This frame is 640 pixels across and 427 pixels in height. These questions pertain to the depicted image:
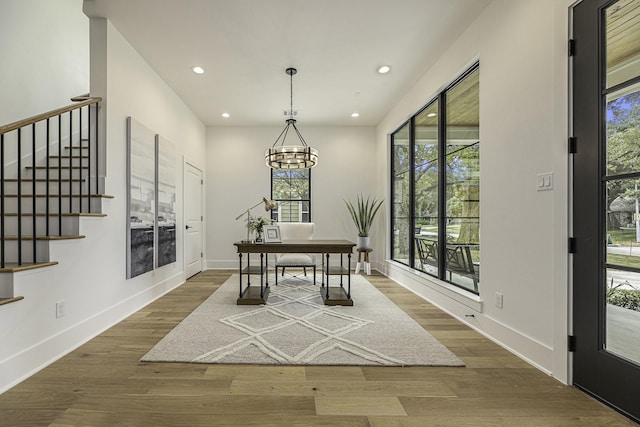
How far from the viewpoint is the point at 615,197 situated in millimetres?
1709

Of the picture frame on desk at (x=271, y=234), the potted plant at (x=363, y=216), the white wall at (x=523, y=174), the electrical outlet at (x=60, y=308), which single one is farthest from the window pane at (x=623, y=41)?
the potted plant at (x=363, y=216)

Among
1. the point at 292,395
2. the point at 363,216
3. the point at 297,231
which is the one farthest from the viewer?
the point at 363,216

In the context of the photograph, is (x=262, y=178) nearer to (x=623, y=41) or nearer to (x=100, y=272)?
(x=100, y=272)

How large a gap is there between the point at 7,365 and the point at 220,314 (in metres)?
1.64

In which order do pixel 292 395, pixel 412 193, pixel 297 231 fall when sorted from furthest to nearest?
pixel 297 231 → pixel 412 193 → pixel 292 395

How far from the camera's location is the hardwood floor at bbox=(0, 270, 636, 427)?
1.61 m

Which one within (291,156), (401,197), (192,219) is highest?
(291,156)

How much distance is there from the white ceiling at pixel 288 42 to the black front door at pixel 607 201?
1.30m

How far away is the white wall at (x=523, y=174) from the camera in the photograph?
2.02m

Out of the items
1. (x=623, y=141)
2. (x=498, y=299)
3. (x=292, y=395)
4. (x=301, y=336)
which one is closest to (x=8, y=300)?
(x=292, y=395)

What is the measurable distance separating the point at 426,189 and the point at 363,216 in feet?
6.16

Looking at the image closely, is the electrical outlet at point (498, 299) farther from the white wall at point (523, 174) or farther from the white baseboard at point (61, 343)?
the white baseboard at point (61, 343)

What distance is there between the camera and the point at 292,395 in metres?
1.82

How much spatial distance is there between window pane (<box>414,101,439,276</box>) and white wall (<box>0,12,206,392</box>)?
3467 mm
